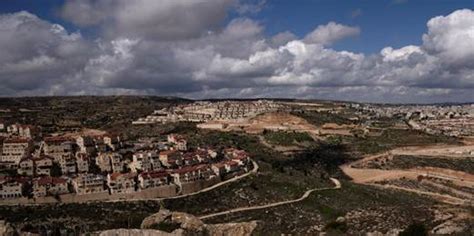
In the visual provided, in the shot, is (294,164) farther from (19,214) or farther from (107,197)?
(19,214)

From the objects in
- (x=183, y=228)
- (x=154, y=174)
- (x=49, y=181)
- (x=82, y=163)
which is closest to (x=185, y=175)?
(x=154, y=174)

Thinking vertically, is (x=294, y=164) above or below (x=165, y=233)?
below

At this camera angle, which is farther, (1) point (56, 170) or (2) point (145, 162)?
(2) point (145, 162)

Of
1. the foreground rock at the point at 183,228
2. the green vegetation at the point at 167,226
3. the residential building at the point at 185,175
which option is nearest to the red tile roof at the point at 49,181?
the residential building at the point at 185,175

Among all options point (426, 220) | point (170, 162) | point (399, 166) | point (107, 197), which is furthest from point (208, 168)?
point (399, 166)

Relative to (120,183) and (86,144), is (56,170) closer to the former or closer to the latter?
(86,144)

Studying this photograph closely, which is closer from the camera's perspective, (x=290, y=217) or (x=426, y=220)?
(x=426, y=220)

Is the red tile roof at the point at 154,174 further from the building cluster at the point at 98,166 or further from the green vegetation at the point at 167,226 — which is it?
the green vegetation at the point at 167,226
